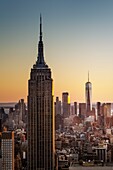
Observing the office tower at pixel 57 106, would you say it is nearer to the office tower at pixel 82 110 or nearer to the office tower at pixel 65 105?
the office tower at pixel 65 105

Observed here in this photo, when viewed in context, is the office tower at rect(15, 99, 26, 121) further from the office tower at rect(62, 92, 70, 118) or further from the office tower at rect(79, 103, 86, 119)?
the office tower at rect(79, 103, 86, 119)

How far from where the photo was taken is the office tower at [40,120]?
448cm

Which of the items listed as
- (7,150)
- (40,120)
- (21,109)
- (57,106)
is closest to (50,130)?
(40,120)

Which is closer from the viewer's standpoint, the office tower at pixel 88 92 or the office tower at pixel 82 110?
the office tower at pixel 88 92

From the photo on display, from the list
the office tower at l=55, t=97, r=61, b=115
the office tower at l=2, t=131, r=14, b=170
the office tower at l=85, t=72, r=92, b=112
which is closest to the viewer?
the office tower at l=2, t=131, r=14, b=170

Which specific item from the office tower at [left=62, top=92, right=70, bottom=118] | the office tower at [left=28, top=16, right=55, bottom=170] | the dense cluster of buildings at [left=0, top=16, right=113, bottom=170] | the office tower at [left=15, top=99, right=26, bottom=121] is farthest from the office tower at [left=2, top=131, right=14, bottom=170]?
the office tower at [left=62, top=92, right=70, bottom=118]

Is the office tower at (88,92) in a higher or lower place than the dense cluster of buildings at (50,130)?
higher

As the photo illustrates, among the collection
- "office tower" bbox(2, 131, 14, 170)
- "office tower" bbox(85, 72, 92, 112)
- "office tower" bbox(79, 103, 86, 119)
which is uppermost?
"office tower" bbox(85, 72, 92, 112)

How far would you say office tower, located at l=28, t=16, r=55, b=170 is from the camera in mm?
4477

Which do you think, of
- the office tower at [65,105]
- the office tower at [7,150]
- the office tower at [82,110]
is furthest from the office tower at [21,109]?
the office tower at [82,110]

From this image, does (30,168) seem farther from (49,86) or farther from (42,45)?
(42,45)

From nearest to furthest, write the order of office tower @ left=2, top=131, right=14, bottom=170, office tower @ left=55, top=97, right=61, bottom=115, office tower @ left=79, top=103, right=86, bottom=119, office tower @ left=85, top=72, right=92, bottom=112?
office tower @ left=2, top=131, right=14, bottom=170
office tower @ left=85, top=72, right=92, bottom=112
office tower @ left=79, top=103, right=86, bottom=119
office tower @ left=55, top=97, right=61, bottom=115

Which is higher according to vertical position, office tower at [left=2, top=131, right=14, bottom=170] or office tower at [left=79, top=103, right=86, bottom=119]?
office tower at [left=79, top=103, right=86, bottom=119]

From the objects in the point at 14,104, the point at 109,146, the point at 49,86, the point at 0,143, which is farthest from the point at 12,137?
the point at 109,146
